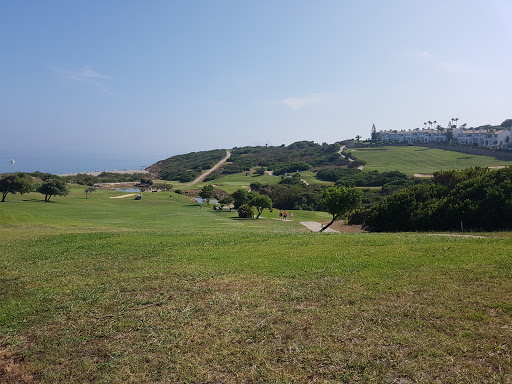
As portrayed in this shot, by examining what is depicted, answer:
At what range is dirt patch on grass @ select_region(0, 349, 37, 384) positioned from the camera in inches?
251

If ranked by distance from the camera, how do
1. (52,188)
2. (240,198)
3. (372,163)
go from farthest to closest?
(372,163)
(240,198)
(52,188)

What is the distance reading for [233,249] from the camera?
1761 centimetres

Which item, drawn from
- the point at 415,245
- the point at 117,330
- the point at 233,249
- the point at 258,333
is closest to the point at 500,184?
the point at 415,245

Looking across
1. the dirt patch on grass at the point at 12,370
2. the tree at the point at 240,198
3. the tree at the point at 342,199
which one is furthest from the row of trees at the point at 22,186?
the dirt patch on grass at the point at 12,370

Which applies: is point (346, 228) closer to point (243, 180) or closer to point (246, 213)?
point (246, 213)

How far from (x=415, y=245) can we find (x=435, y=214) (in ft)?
46.4

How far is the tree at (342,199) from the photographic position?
33.7 metres

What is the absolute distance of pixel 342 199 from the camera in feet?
111

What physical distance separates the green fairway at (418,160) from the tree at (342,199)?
255 feet

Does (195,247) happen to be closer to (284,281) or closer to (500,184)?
(284,281)

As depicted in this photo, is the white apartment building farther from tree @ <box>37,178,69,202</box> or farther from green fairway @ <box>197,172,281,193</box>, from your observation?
tree @ <box>37,178,69,202</box>

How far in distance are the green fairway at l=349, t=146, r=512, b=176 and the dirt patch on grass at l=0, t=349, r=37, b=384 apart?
108033 millimetres

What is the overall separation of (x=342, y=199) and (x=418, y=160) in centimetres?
10695

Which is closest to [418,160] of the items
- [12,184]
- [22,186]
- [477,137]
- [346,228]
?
[477,137]
